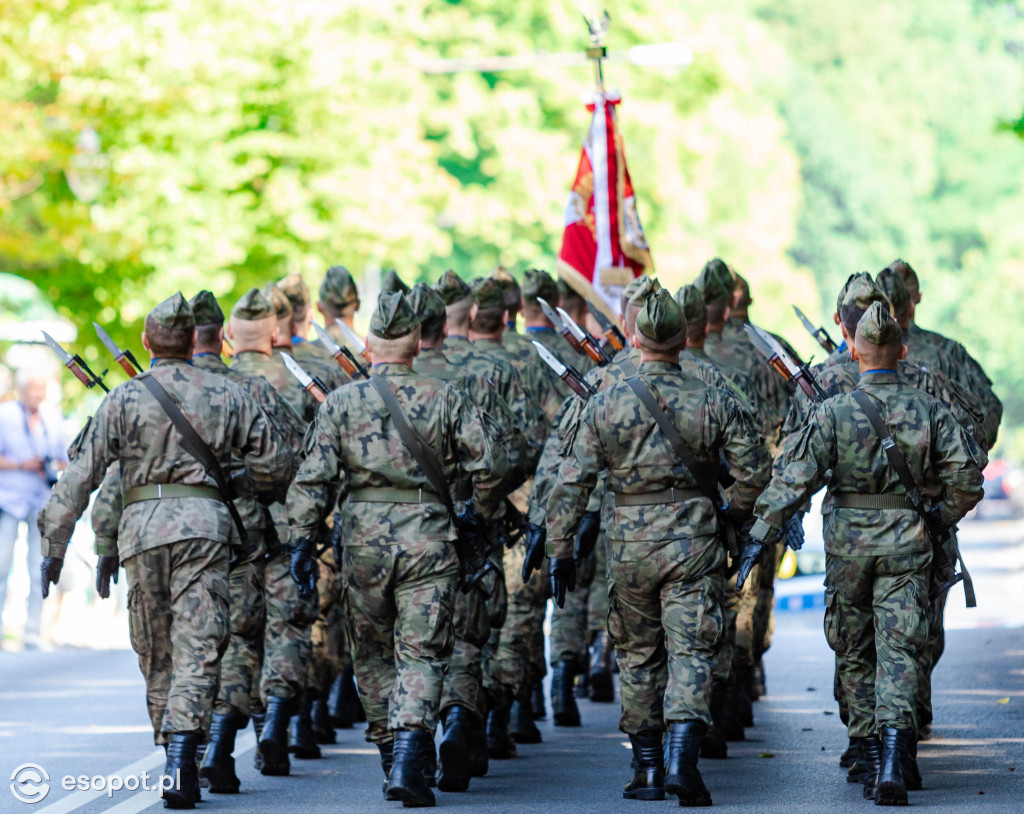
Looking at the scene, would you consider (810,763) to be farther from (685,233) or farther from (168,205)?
(685,233)

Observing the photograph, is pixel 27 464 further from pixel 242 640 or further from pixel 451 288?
pixel 242 640

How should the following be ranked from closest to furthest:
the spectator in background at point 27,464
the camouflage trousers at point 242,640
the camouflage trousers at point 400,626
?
the camouflage trousers at point 400,626 → the camouflage trousers at point 242,640 → the spectator in background at point 27,464

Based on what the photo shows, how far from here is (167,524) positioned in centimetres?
927

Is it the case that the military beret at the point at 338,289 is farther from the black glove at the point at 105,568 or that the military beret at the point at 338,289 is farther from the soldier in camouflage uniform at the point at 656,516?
the soldier in camouflage uniform at the point at 656,516

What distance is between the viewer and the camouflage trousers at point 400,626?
9.03m

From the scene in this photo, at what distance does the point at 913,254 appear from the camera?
71562 millimetres

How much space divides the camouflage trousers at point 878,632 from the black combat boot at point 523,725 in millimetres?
2559

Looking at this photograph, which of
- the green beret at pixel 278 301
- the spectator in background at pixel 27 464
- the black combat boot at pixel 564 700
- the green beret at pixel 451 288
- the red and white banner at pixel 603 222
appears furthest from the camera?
the spectator in background at pixel 27 464

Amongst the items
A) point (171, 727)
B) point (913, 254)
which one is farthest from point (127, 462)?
point (913, 254)

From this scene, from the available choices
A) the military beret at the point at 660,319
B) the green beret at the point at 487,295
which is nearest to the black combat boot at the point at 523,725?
the green beret at the point at 487,295

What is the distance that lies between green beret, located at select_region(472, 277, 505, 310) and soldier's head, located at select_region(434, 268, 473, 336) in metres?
0.34

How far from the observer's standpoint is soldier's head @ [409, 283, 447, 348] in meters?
10.1

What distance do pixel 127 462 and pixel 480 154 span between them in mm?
30334
